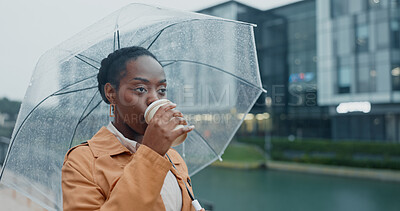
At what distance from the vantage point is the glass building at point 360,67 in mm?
21953

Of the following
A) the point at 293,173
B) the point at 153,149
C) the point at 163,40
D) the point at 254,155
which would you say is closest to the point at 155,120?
the point at 153,149

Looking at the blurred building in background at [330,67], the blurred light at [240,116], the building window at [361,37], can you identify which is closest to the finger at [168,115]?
the blurred light at [240,116]

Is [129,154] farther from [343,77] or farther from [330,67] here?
[330,67]

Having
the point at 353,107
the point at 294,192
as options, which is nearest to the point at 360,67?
the point at 353,107

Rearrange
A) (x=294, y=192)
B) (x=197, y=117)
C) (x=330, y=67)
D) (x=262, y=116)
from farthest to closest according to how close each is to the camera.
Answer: (x=262, y=116)
(x=330, y=67)
(x=294, y=192)
(x=197, y=117)

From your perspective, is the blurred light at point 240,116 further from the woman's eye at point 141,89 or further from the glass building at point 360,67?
the glass building at point 360,67

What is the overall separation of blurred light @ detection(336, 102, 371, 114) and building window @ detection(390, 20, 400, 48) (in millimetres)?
4318

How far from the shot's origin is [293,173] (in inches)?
736

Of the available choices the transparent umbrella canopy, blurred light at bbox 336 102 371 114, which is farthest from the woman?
blurred light at bbox 336 102 371 114

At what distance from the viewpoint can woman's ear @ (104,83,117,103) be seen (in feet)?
4.96

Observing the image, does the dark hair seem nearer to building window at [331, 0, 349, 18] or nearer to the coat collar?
the coat collar

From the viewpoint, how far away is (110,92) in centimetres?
153

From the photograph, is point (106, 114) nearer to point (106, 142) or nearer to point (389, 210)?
point (106, 142)

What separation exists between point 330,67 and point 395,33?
16.0 feet
